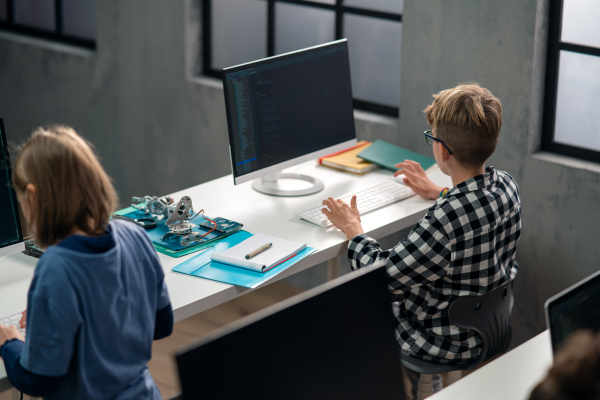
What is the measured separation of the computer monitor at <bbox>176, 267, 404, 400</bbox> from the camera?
1.20m

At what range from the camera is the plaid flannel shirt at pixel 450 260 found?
7.25ft

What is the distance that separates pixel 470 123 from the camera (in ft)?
7.43

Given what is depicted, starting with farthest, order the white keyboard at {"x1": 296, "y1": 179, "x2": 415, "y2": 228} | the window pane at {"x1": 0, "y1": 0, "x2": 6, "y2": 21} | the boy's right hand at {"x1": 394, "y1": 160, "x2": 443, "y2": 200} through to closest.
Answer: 1. the window pane at {"x1": 0, "y1": 0, "x2": 6, "y2": 21}
2. the boy's right hand at {"x1": 394, "y1": 160, "x2": 443, "y2": 200}
3. the white keyboard at {"x1": 296, "y1": 179, "x2": 415, "y2": 228}

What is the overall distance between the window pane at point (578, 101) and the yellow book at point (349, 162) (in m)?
0.77

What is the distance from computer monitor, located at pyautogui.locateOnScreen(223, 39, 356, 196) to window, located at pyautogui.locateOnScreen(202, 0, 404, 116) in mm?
648

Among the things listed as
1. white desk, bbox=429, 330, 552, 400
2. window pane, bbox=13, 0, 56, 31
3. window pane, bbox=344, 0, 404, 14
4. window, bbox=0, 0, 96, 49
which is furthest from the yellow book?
window pane, bbox=13, 0, 56, 31

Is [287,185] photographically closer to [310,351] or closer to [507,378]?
[507,378]

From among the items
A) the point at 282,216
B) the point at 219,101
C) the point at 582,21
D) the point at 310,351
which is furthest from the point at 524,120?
the point at 310,351

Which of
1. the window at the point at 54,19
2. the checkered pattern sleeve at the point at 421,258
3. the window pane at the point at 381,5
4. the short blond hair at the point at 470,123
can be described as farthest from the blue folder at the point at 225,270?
the window at the point at 54,19

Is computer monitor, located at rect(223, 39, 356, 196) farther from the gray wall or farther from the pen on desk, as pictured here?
the gray wall

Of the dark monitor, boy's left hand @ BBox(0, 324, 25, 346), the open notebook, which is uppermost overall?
the dark monitor

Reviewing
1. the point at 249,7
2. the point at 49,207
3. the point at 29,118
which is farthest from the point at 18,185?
the point at 29,118

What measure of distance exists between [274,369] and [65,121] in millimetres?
3932

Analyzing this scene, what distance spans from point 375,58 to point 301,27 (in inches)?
17.9
